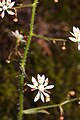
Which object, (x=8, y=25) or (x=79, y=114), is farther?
(x=79, y=114)

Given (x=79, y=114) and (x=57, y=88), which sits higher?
(x=57, y=88)

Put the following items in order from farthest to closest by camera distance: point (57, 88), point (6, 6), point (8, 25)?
point (57, 88) < point (8, 25) < point (6, 6)

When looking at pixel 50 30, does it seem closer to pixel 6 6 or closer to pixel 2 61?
pixel 2 61

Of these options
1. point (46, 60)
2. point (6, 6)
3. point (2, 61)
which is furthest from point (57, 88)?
point (6, 6)

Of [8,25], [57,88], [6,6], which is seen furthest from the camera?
[57,88]

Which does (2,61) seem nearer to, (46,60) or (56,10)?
(46,60)

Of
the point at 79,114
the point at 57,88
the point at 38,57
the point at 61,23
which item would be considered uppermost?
the point at 61,23
